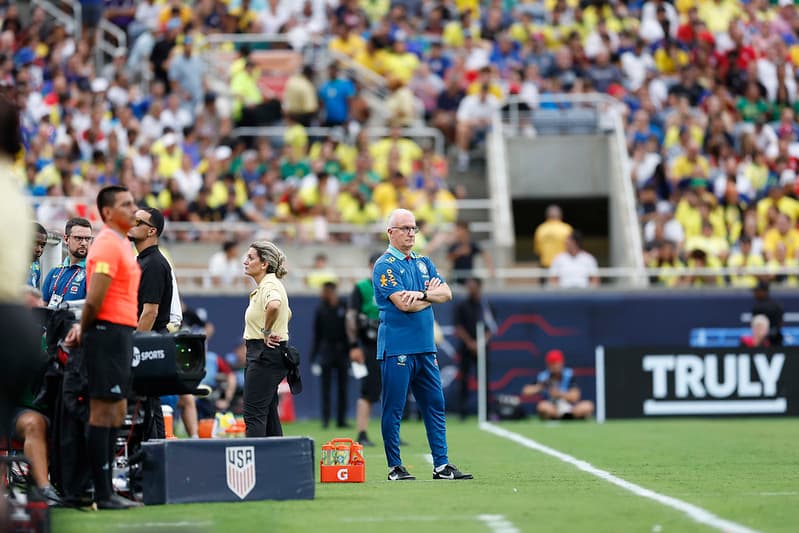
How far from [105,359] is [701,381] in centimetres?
1471

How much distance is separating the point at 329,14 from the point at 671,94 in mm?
6815

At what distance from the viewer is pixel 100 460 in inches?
400

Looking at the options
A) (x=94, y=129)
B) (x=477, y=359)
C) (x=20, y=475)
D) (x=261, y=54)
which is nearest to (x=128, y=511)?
(x=20, y=475)

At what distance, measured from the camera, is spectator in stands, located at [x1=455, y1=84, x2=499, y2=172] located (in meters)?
29.0

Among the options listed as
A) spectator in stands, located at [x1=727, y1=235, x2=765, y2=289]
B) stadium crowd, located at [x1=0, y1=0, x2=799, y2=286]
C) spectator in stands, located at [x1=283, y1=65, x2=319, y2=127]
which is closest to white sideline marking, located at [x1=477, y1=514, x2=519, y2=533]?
stadium crowd, located at [x1=0, y1=0, x2=799, y2=286]

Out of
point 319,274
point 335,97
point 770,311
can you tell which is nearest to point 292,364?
point 319,274

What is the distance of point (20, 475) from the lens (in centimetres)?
1140

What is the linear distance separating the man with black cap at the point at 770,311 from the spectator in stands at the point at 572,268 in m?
2.63

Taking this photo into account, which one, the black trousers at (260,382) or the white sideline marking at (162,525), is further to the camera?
the black trousers at (260,382)

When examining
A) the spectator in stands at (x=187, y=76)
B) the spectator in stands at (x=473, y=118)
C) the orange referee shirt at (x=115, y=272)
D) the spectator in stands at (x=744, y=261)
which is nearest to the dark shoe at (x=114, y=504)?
the orange referee shirt at (x=115, y=272)

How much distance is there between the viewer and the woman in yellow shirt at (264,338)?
12.9m

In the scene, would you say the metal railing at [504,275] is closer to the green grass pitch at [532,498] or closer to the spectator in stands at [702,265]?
the spectator in stands at [702,265]

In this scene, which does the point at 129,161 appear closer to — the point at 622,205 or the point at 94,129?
the point at 94,129

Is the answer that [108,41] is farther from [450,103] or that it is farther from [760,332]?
[760,332]
